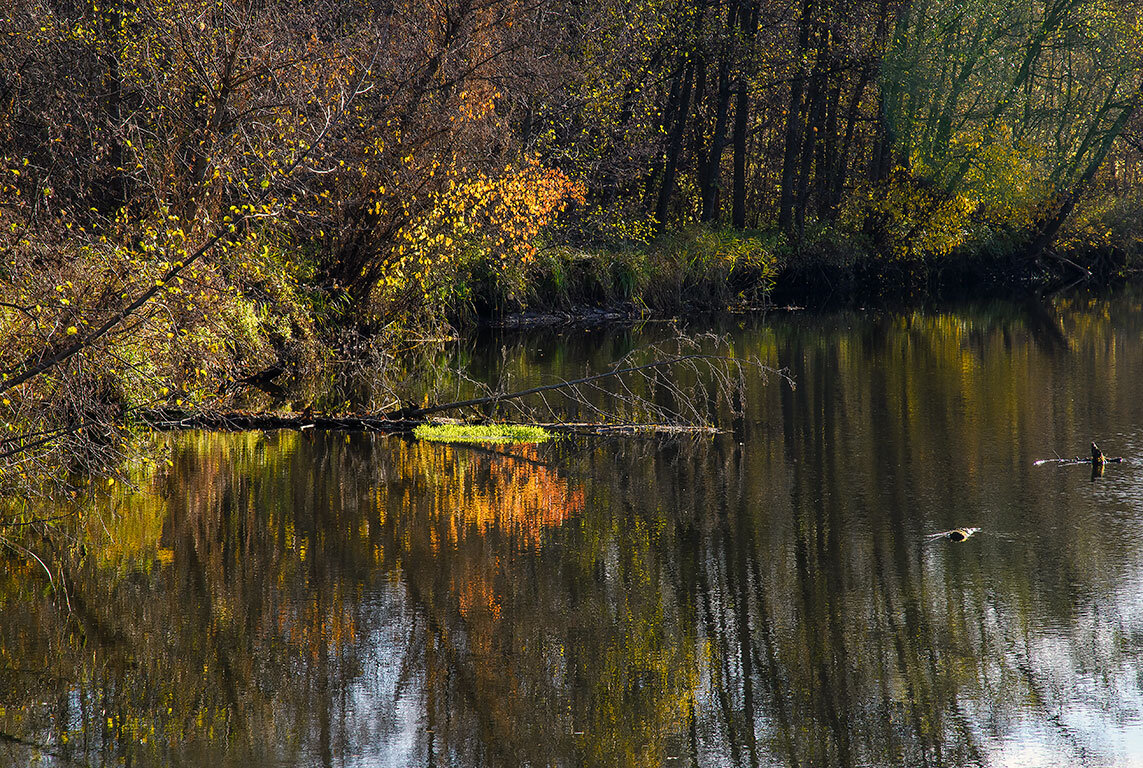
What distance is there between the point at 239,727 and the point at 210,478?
239 inches

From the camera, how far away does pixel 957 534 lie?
945 cm

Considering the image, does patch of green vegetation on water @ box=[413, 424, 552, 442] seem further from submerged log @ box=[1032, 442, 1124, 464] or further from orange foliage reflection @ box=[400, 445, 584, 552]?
submerged log @ box=[1032, 442, 1124, 464]

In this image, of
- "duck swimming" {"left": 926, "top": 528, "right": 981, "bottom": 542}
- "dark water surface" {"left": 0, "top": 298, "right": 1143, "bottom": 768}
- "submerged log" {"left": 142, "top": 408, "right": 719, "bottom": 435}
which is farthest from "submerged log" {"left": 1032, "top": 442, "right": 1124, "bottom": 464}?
"submerged log" {"left": 142, "top": 408, "right": 719, "bottom": 435}

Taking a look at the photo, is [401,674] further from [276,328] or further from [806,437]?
[276,328]

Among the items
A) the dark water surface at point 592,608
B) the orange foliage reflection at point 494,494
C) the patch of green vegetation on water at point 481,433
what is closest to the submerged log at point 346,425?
the patch of green vegetation on water at point 481,433

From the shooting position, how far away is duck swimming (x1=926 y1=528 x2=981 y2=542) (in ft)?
30.9

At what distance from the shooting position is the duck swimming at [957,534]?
9.42 m

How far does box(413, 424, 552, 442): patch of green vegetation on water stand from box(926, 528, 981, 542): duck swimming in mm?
5639

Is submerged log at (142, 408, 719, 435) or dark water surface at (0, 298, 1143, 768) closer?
dark water surface at (0, 298, 1143, 768)

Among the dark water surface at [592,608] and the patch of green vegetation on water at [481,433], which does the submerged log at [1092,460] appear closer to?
the dark water surface at [592,608]

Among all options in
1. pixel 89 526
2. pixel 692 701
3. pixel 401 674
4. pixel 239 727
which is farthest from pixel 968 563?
pixel 89 526

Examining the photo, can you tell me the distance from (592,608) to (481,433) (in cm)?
657

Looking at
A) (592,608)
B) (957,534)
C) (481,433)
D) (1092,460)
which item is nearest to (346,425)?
(481,433)

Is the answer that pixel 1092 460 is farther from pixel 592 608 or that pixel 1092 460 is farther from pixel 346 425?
pixel 346 425
